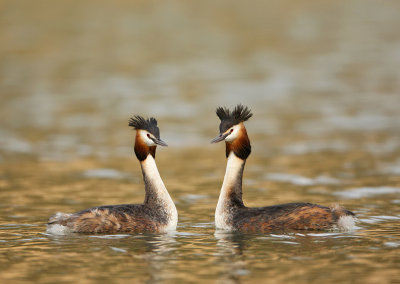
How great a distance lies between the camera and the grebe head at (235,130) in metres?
13.4

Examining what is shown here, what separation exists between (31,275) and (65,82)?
2712 centimetres

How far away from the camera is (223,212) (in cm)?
1341

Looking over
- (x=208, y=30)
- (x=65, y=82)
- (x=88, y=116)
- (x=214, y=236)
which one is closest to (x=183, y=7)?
(x=208, y=30)

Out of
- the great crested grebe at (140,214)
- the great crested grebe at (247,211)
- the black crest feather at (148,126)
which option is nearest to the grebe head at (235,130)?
the great crested grebe at (247,211)

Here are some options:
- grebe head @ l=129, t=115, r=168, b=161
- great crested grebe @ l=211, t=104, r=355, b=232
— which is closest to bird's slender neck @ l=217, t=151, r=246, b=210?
great crested grebe @ l=211, t=104, r=355, b=232

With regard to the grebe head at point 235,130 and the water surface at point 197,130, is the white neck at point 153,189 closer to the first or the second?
the water surface at point 197,130

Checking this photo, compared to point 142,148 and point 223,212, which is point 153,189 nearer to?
point 142,148

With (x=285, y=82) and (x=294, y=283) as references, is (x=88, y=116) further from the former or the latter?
(x=294, y=283)

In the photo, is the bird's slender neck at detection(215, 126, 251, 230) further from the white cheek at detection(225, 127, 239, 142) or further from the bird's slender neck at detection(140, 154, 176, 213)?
the bird's slender neck at detection(140, 154, 176, 213)

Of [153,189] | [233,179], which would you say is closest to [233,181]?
[233,179]

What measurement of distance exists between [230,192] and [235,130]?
0.91m

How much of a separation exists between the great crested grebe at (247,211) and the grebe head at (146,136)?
0.80m

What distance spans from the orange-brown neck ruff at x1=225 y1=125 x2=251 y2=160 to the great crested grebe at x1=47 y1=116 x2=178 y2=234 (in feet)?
3.74

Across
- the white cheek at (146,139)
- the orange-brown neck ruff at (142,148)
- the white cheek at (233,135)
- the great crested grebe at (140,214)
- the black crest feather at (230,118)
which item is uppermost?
the black crest feather at (230,118)
